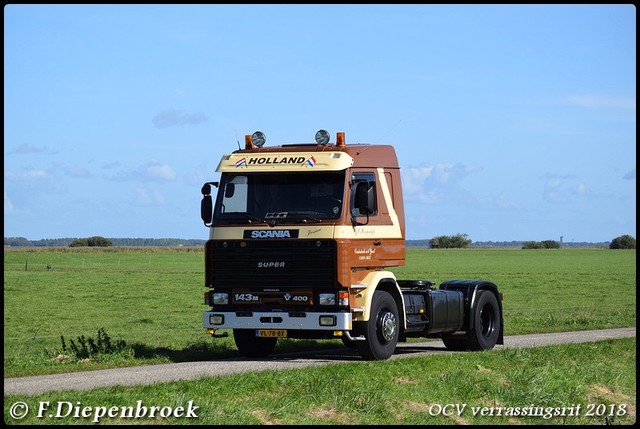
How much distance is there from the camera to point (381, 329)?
20.5 meters

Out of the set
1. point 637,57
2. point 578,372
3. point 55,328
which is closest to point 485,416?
point 578,372

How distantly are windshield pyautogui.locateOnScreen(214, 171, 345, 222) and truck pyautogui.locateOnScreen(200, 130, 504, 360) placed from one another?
0.06 feet

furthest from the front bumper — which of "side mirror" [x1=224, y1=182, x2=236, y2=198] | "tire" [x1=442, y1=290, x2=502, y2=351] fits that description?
"tire" [x1=442, y1=290, x2=502, y2=351]

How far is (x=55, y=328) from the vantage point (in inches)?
1304

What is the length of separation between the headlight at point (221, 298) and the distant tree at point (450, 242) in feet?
529

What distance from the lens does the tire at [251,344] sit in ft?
70.5

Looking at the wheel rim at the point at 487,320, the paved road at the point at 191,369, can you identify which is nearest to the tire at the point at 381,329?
the paved road at the point at 191,369

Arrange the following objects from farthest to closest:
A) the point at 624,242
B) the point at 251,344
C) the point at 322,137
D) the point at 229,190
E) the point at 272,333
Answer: the point at 624,242, the point at 251,344, the point at 322,137, the point at 229,190, the point at 272,333

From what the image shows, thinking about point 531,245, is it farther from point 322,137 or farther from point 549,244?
point 322,137

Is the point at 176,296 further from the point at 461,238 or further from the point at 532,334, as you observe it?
the point at 461,238

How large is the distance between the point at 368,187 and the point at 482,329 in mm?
5364

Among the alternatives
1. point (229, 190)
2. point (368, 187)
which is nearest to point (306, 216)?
point (368, 187)

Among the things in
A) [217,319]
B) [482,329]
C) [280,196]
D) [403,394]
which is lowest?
[403,394]

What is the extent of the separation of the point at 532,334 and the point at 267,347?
8.80 metres
